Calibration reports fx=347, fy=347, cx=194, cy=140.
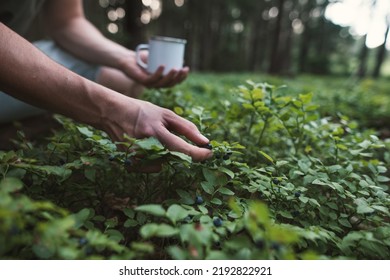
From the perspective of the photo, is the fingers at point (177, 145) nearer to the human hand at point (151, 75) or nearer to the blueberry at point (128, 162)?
the blueberry at point (128, 162)

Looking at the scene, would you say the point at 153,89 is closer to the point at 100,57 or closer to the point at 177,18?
the point at 100,57

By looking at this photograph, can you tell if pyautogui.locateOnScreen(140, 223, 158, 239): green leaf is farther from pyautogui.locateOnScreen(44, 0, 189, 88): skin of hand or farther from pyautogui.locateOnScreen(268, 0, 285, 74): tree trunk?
pyautogui.locateOnScreen(268, 0, 285, 74): tree trunk

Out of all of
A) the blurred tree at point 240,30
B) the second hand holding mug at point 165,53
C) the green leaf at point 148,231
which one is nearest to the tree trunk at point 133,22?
the blurred tree at point 240,30

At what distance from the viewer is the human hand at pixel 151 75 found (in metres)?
2.15

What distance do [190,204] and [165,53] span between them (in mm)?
1177

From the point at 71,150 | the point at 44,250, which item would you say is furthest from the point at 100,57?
the point at 44,250

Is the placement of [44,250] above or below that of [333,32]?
below

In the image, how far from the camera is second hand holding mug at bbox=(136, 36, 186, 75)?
6.74 feet

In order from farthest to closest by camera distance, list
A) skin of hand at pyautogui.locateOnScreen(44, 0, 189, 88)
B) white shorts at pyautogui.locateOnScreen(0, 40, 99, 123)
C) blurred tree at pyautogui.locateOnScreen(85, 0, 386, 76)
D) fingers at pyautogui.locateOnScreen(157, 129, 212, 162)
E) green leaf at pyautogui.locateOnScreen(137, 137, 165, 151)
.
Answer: blurred tree at pyautogui.locateOnScreen(85, 0, 386, 76) → skin of hand at pyautogui.locateOnScreen(44, 0, 189, 88) → white shorts at pyautogui.locateOnScreen(0, 40, 99, 123) → fingers at pyautogui.locateOnScreen(157, 129, 212, 162) → green leaf at pyautogui.locateOnScreen(137, 137, 165, 151)

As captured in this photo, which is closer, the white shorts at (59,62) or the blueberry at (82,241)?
the blueberry at (82,241)

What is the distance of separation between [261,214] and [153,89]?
1801 millimetres

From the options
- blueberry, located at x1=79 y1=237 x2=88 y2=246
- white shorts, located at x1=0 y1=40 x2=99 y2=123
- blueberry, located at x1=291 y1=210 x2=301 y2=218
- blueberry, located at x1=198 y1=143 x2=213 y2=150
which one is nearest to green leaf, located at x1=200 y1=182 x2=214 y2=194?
blueberry, located at x1=198 y1=143 x2=213 y2=150

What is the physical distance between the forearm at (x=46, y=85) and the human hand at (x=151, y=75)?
86 centimetres
